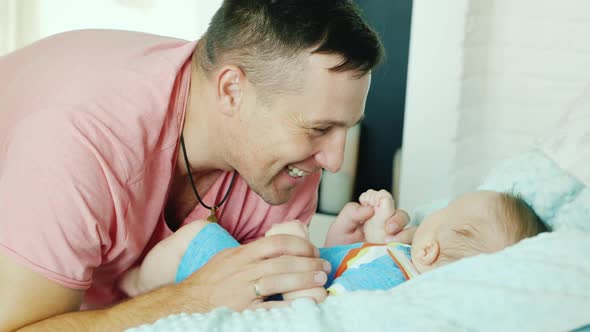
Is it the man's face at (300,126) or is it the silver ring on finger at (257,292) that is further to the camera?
the man's face at (300,126)

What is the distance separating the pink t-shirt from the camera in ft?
4.45

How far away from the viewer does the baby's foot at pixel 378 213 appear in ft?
5.52

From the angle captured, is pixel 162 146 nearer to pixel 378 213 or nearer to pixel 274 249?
pixel 274 249

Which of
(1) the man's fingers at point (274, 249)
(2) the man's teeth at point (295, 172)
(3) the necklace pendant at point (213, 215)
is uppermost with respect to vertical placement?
(2) the man's teeth at point (295, 172)

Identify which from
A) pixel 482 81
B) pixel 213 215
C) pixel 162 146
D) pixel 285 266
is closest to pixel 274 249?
pixel 285 266

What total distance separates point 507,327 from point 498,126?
1.62m

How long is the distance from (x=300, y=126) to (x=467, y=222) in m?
0.44

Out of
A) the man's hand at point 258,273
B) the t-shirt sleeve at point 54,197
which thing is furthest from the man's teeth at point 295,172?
the t-shirt sleeve at point 54,197

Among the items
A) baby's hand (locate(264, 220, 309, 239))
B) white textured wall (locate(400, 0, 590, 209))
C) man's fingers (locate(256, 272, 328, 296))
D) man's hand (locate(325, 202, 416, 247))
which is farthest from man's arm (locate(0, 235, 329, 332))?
white textured wall (locate(400, 0, 590, 209))

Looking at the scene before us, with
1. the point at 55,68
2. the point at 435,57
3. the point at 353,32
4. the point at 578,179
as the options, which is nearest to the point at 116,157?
the point at 55,68

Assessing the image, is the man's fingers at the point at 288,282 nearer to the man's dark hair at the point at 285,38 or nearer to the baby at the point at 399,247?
the baby at the point at 399,247

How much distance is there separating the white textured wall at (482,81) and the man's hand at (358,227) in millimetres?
831

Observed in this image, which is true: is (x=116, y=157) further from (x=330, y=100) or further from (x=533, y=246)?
(x=533, y=246)

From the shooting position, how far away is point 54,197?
1.36m
